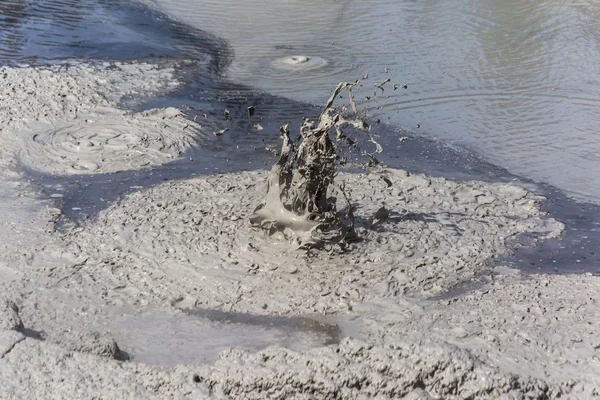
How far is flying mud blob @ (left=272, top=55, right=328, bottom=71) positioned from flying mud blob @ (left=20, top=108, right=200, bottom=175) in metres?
1.84

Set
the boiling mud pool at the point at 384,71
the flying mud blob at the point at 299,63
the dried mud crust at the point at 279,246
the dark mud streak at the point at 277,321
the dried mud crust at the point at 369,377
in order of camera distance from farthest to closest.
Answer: the flying mud blob at the point at 299,63 → the boiling mud pool at the point at 384,71 → the dried mud crust at the point at 279,246 → the dark mud streak at the point at 277,321 → the dried mud crust at the point at 369,377

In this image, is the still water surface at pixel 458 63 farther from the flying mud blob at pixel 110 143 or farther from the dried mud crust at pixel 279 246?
the flying mud blob at pixel 110 143

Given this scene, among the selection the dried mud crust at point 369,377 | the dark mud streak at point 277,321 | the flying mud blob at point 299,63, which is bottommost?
the dark mud streak at point 277,321

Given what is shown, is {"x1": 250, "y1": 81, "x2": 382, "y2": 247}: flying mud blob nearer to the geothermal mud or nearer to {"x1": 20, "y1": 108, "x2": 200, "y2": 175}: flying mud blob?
the geothermal mud

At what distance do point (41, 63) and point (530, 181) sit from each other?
193 inches

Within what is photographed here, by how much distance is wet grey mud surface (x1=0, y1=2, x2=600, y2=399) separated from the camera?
288 cm

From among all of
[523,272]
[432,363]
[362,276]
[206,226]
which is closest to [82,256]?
[206,226]

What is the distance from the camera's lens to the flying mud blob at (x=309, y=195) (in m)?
4.26

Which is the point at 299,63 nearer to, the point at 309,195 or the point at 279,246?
the point at 309,195

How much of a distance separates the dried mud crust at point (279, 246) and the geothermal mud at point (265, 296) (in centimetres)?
1

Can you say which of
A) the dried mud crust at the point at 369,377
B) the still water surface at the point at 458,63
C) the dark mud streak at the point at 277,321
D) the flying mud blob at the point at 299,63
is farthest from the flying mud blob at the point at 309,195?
the flying mud blob at the point at 299,63

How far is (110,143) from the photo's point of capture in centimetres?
564

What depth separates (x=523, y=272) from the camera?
4121mm

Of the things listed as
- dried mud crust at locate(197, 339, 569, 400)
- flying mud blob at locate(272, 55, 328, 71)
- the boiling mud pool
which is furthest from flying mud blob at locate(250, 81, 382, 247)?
flying mud blob at locate(272, 55, 328, 71)
